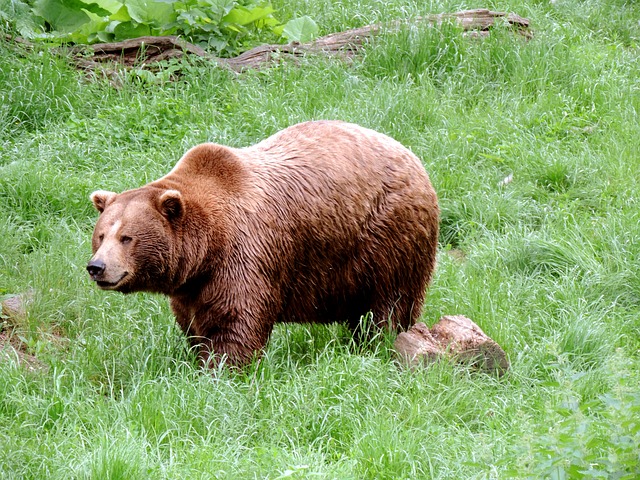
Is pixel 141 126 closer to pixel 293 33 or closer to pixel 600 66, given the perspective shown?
pixel 293 33

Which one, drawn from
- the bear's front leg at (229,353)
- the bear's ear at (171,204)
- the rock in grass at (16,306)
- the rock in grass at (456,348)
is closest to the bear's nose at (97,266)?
the bear's ear at (171,204)

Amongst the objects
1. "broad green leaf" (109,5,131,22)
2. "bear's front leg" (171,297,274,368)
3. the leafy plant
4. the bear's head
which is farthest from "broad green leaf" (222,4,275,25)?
"bear's front leg" (171,297,274,368)

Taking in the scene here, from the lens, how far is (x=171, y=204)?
18.2ft

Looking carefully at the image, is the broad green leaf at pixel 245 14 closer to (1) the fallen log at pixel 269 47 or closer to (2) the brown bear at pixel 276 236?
(1) the fallen log at pixel 269 47

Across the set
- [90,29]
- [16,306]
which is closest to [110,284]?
[16,306]

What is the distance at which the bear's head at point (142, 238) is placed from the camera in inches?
213

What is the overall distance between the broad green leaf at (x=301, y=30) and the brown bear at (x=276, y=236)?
4.47m

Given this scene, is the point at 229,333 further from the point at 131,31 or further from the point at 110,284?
the point at 131,31

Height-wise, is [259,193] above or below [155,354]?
above

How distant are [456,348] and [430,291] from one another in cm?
123

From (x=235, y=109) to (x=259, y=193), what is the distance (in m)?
3.57

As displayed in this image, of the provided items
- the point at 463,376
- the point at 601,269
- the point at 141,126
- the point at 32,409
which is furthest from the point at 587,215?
the point at 32,409

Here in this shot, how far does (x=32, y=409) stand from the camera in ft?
16.7

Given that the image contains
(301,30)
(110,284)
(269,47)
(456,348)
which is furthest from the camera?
(301,30)
